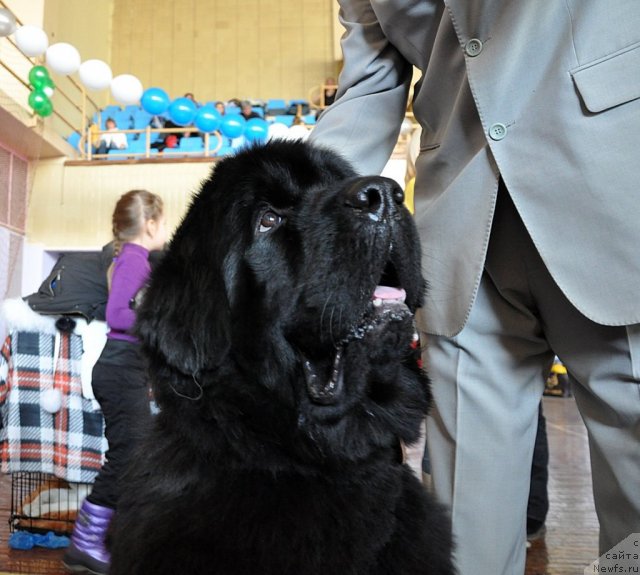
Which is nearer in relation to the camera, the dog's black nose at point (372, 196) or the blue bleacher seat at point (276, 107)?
the dog's black nose at point (372, 196)

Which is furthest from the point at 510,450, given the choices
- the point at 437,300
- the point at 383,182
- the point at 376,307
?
the point at 383,182

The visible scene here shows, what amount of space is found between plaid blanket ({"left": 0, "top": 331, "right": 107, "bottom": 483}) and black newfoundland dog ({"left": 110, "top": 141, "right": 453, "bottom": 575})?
6.29 feet

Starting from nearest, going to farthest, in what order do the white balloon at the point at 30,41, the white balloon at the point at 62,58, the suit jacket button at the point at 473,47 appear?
the suit jacket button at the point at 473,47 < the white balloon at the point at 30,41 < the white balloon at the point at 62,58

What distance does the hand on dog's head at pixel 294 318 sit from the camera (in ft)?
3.66

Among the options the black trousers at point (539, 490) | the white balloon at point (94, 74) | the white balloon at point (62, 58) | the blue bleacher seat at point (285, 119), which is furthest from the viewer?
the blue bleacher seat at point (285, 119)

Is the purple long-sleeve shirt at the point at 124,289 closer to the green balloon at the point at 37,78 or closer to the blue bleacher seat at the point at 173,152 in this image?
the green balloon at the point at 37,78

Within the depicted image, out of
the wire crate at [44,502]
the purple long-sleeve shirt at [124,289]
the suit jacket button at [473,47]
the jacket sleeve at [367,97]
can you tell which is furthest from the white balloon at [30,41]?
the suit jacket button at [473,47]

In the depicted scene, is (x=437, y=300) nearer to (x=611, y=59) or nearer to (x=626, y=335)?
(x=626, y=335)

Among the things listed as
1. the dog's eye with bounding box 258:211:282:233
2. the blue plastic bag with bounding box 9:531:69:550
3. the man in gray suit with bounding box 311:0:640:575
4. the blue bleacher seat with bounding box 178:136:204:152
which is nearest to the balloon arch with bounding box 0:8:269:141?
the blue bleacher seat with bounding box 178:136:204:152

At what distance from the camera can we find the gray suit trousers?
124cm

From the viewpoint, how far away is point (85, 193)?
33.1 ft

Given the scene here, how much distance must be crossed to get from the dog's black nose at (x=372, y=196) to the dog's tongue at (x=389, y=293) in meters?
0.16

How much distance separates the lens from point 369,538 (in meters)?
1.13

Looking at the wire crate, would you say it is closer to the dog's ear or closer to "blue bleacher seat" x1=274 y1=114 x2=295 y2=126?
the dog's ear
